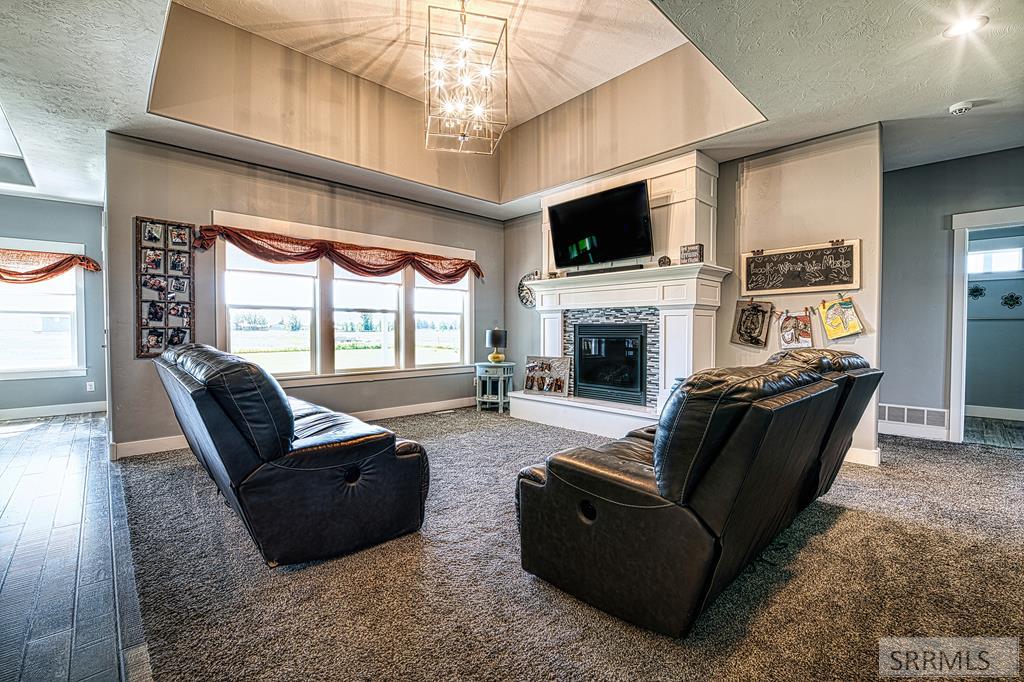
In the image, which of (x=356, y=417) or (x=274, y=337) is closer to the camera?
(x=274, y=337)

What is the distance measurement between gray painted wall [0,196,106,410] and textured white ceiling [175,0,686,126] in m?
3.98

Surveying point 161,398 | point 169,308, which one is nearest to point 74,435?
point 161,398

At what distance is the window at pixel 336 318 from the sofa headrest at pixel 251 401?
2.83 m

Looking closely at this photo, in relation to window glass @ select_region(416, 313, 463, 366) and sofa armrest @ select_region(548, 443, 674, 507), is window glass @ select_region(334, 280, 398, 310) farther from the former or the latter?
sofa armrest @ select_region(548, 443, 674, 507)

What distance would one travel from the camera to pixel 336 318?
5.07 m

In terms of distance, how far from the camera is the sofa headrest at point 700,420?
129 cm

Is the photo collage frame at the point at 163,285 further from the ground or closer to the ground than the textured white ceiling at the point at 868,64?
closer to the ground

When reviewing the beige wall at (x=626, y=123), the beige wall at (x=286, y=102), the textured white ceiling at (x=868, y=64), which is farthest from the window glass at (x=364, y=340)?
the textured white ceiling at (x=868, y=64)

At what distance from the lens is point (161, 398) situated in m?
3.96

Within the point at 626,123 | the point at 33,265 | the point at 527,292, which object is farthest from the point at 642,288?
the point at 33,265

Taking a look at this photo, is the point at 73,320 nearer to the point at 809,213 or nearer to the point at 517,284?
the point at 517,284

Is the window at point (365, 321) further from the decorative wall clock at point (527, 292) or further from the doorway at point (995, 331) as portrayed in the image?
the doorway at point (995, 331)

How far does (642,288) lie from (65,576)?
4531mm

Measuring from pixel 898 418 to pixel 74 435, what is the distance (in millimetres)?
8607
